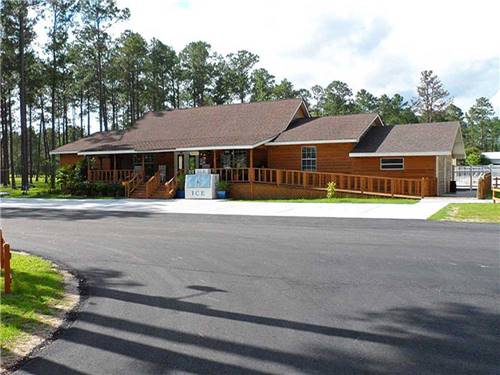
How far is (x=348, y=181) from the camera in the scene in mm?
24203

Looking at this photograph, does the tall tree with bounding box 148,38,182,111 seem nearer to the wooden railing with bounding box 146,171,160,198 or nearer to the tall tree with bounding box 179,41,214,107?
the tall tree with bounding box 179,41,214,107

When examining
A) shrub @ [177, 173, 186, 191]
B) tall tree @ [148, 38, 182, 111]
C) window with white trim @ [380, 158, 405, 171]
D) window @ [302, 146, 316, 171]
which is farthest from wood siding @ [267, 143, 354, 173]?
tall tree @ [148, 38, 182, 111]

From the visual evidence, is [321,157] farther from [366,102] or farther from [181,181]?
[366,102]

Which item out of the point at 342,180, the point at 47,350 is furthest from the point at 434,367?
the point at 342,180

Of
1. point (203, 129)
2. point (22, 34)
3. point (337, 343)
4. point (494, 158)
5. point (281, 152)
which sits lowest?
point (337, 343)

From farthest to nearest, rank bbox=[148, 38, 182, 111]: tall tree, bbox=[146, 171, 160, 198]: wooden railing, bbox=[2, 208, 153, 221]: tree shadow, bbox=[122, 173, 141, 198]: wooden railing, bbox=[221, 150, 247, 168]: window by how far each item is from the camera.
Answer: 1. bbox=[148, 38, 182, 111]: tall tree
2. bbox=[221, 150, 247, 168]: window
3. bbox=[122, 173, 141, 198]: wooden railing
4. bbox=[146, 171, 160, 198]: wooden railing
5. bbox=[2, 208, 153, 221]: tree shadow

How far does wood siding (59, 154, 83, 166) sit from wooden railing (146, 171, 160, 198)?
8.85 m

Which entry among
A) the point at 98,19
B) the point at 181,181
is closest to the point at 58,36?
the point at 98,19

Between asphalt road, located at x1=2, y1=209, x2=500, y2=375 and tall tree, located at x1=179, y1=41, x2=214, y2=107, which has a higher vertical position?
tall tree, located at x1=179, y1=41, x2=214, y2=107

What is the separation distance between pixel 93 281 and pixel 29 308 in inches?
61.7

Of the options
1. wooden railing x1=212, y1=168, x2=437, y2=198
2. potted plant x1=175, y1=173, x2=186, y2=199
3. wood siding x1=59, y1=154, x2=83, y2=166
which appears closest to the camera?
wooden railing x1=212, y1=168, x2=437, y2=198

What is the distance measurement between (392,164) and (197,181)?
10.6 meters

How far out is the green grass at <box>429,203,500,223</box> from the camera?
14.1 metres

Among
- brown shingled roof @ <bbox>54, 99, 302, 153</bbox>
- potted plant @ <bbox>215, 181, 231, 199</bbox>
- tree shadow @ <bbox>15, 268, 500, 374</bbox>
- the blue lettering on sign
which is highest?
brown shingled roof @ <bbox>54, 99, 302, 153</bbox>
